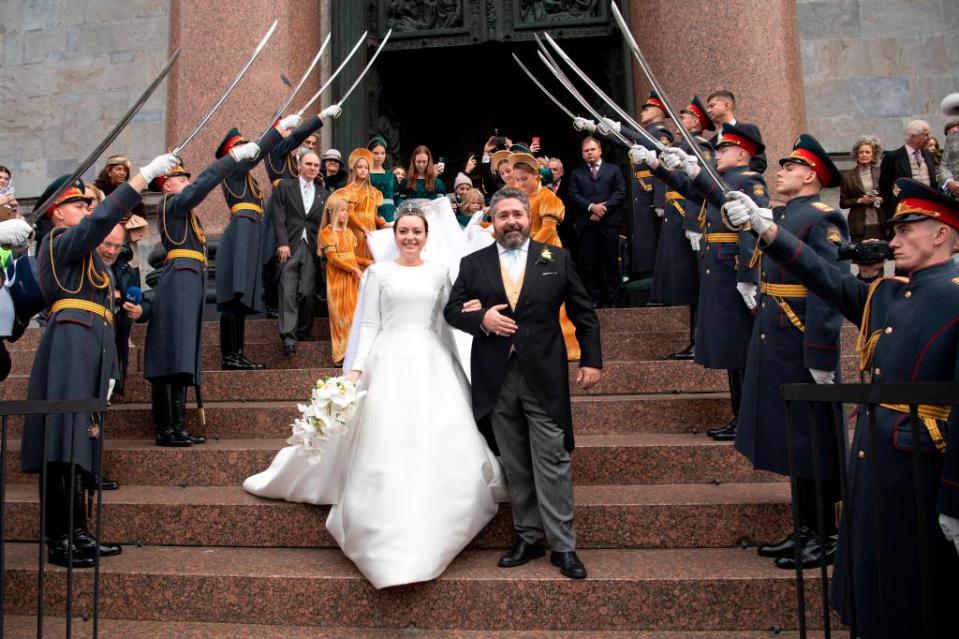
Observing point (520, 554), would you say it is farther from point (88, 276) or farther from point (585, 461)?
point (88, 276)

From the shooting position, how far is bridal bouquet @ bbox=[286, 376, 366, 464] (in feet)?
15.2

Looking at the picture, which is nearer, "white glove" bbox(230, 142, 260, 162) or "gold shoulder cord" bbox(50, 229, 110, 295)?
"gold shoulder cord" bbox(50, 229, 110, 295)

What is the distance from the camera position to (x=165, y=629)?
447 cm

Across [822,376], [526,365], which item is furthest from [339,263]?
[822,376]

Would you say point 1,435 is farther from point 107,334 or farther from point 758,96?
point 758,96

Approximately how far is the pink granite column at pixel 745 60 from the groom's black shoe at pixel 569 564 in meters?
6.06

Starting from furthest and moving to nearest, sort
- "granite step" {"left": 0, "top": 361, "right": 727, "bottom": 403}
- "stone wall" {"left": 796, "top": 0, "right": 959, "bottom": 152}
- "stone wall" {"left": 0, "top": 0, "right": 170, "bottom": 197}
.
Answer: "stone wall" {"left": 0, "top": 0, "right": 170, "bottom": 197}
"stone wall" {"left": 796, "top": 0, "right": 959, "bottom": 152}
"granite step" {"left": 0, "top": 361, "right": 727, "bottom": 403}

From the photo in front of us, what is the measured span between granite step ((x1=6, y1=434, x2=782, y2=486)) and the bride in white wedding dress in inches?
17.8

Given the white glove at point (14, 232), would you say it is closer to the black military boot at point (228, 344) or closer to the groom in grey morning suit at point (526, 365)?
the groom in grey morning suit at point (526, 365)

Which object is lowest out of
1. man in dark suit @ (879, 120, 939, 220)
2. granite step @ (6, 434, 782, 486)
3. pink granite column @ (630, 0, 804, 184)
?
granite step @ (6, 434, 782, 486)

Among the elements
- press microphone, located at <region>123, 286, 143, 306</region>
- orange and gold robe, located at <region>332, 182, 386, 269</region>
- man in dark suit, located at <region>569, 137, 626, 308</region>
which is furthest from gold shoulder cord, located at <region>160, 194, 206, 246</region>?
man in dark suit, located at <region>569, 137, 626, 308</region>

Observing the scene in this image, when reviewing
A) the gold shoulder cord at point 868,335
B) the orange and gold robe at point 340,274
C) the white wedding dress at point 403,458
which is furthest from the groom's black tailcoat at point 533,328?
the orange and gold robe at point 340,274

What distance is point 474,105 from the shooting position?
48.1 ft

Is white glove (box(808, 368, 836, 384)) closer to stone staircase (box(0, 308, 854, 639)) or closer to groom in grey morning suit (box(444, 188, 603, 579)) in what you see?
stone staircase (box(0, 308, 854, 639))
